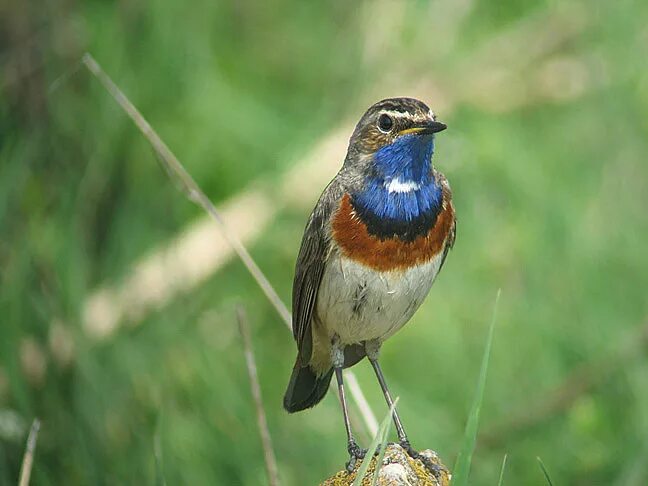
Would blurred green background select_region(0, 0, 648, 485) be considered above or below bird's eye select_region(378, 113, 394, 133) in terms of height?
above

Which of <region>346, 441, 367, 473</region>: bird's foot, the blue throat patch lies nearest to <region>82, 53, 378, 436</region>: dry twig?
<region>346, 441, 367, 473</region>: bird's foot

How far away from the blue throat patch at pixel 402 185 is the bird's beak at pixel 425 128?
0.03m

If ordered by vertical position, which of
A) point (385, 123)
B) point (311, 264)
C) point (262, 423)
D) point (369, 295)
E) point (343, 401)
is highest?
point (385, 123)

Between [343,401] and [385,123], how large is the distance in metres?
1.04

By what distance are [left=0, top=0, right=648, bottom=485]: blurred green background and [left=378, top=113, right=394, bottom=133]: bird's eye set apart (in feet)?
7.61

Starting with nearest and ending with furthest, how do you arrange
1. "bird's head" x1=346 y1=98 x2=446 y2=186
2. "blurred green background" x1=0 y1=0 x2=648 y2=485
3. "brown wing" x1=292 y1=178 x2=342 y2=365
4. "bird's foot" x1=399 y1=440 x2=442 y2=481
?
1. "bird's foot" x1=399 y1=440 x2=442 y2=481
2. "bird's head" x1=346 y1=98 x2=446 y2=186
3. "brown wing" x1=292 y1=178 x2=342 y2=365
4. "blurred green background" x1=0 y1=0 x2=648 y2=485

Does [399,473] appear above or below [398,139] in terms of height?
below

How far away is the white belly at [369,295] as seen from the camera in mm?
4660

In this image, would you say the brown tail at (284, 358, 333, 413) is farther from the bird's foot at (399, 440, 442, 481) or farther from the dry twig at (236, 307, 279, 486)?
the bird's foot at (399, 440, 442, 481)

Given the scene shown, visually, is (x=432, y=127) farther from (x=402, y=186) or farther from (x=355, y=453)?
(x=355, y=453)

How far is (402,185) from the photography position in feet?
15.0

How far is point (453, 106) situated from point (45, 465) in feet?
13.8

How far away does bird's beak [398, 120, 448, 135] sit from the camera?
14.3 ft

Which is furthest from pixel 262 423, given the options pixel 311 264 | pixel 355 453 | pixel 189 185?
pixel 189 185
